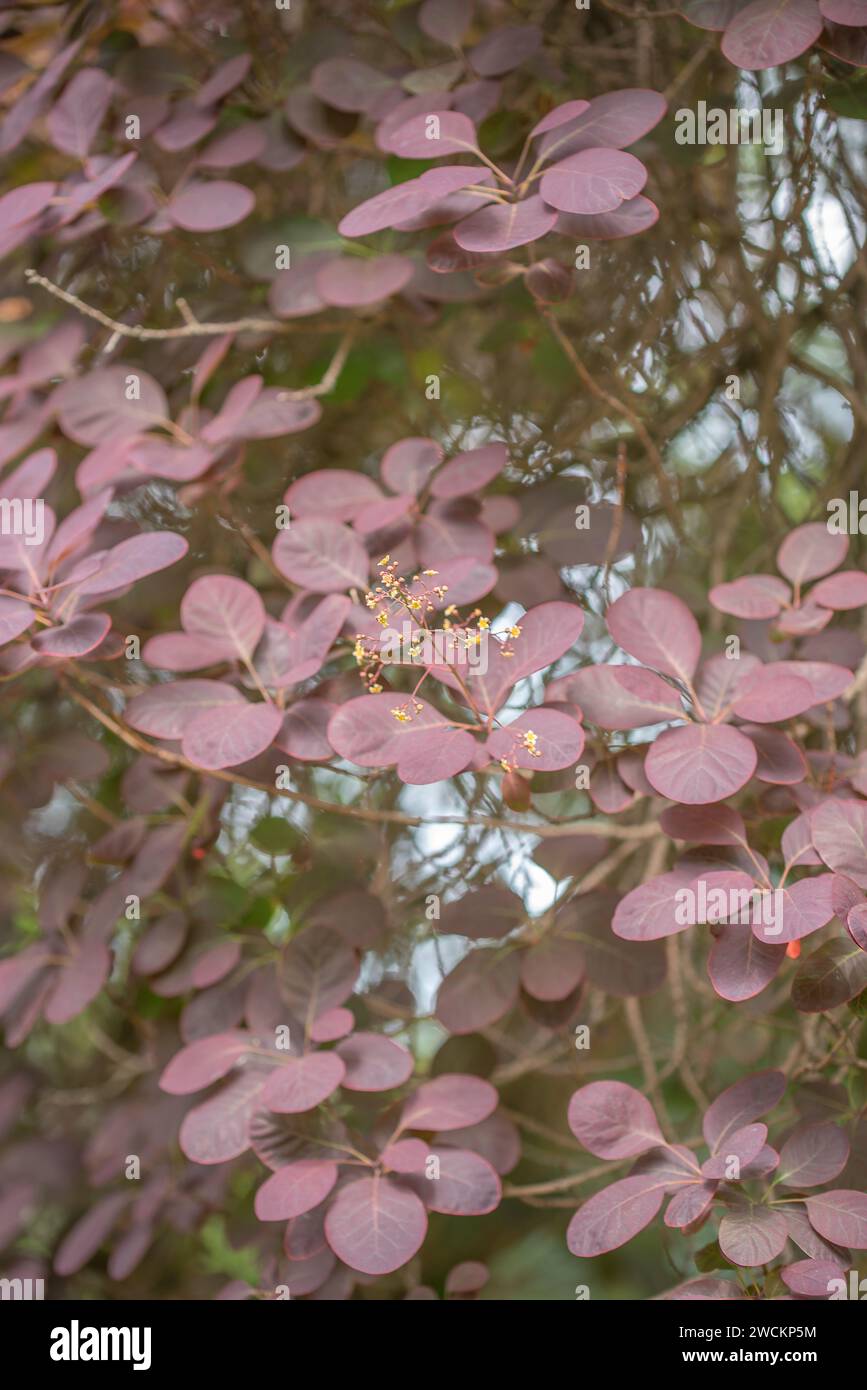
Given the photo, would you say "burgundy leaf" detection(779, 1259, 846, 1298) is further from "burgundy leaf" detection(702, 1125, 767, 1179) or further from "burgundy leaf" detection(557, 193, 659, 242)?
"burgundy leaf" detection(557, 193, 659, 242)

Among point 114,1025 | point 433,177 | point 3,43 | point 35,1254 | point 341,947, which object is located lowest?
point 35,1254

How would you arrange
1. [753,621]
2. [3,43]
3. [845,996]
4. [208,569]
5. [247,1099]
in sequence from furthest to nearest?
[3,43], [208,569], [753,621], [247,1099], [845,996]

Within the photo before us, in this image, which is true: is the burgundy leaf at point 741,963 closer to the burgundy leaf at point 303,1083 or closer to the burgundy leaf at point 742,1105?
the burgundy leaf at point 742,1105

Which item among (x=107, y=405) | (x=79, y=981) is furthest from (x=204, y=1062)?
(x=107, y=405)

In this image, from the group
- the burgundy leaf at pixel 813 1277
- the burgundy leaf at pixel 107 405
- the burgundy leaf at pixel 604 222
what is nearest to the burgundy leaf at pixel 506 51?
the burgundy leaf at pixel 604 222

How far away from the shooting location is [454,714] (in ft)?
3.47

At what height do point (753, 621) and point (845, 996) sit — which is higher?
point (753, 621)

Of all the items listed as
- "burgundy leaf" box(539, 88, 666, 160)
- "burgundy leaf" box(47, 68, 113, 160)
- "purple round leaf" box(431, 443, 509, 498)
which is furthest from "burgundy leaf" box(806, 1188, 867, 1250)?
"burgundy leaf" box(47, 68, 113, 160)

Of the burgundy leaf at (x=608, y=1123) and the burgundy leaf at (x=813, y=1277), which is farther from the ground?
the burgundy leaf at (x=608, y=1123)

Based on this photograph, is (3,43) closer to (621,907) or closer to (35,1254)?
(621,907)

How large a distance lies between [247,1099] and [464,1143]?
0.20 metres

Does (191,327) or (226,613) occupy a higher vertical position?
(191,327)

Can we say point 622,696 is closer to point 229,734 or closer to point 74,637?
point 229,734

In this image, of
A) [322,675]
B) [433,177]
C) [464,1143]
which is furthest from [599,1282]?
[433,177]
